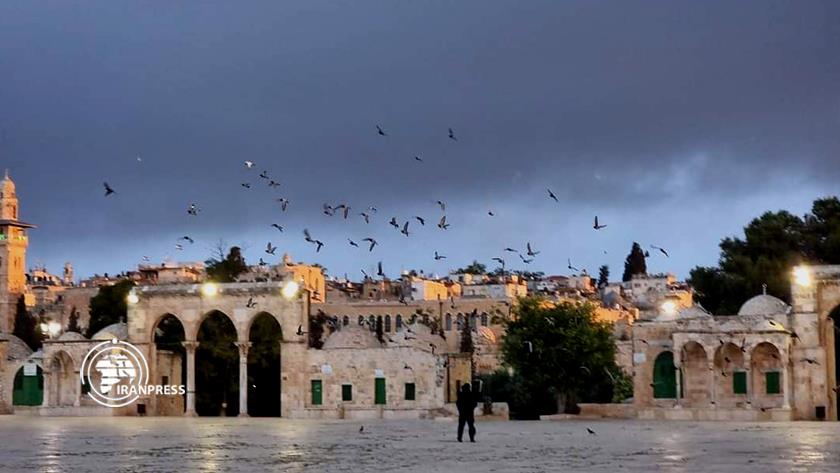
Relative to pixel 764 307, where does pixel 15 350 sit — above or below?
below

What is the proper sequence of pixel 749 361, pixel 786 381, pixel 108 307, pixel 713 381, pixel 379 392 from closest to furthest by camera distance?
1. pixel 786 381
2. pixel 749 361
3. pixel 713 381
4. pixel 379 392
5. pixel 108 307

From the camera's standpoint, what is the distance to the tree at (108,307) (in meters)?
65.7

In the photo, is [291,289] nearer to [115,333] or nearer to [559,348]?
[115,333]

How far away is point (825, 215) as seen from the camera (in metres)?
60.3

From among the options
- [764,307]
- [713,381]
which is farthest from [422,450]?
[764,307]

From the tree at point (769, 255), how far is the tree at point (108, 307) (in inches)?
1110

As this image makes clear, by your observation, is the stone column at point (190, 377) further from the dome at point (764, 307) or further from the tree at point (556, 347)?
the dome at point (764, 307)

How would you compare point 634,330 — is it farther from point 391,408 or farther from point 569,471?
point 569,471

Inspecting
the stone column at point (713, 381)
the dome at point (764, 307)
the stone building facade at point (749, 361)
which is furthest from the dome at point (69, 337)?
the dome at point (764, 307)

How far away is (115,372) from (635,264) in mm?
91292

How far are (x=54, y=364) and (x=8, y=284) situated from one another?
7245 cm

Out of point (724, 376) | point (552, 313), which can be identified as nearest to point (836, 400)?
point (724, 376)

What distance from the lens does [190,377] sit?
166 ft

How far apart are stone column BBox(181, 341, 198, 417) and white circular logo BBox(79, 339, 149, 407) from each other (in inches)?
68.9
